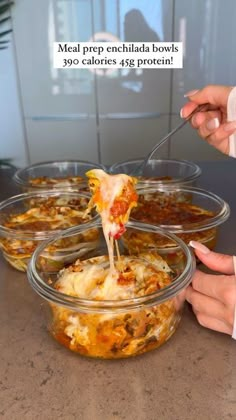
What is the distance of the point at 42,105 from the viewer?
1.47 meters

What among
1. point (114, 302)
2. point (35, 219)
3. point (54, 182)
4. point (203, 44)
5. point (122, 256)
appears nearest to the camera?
point (114, 302)

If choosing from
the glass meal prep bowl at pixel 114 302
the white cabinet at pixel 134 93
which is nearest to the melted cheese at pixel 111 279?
the glass meal prep bowl at pixel 114 302

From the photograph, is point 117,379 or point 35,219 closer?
point 117,379

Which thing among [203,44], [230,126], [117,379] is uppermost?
[203,44]

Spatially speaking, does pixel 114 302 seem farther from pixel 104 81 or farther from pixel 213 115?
pixel 104 81

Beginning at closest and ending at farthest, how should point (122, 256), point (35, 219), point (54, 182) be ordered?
1. point (122, 256)
2. point (35, 219)
3. point (54, 182)

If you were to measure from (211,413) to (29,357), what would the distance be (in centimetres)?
24

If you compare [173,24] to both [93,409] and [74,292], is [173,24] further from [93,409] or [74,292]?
[93,409]

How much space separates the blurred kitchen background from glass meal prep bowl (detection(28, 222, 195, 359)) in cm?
96

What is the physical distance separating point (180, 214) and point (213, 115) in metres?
0.23

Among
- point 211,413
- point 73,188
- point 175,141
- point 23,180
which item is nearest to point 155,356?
point 211,413

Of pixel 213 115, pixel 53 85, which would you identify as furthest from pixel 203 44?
pixel 213 115

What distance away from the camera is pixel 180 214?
77cm

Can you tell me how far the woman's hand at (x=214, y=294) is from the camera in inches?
20.5
